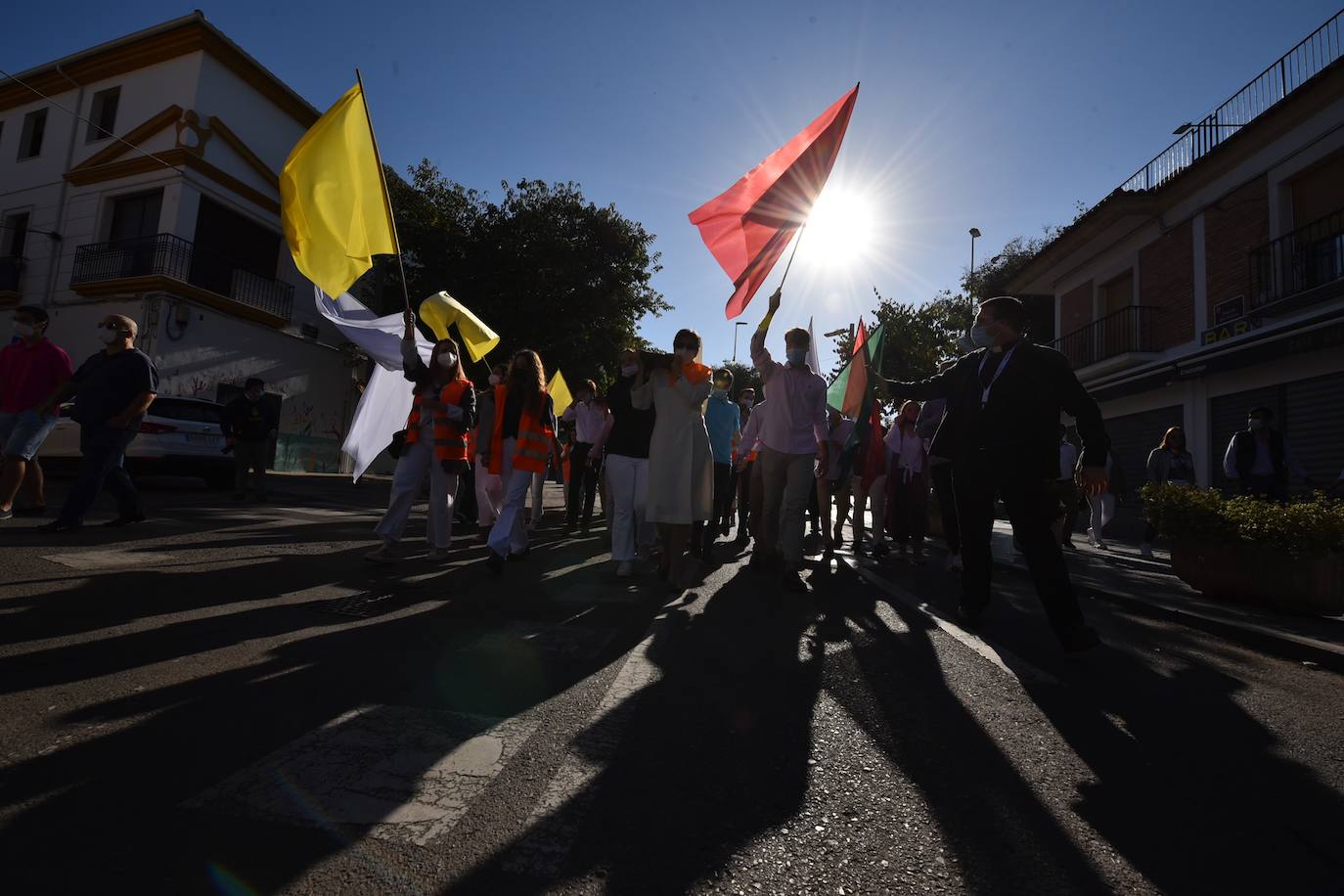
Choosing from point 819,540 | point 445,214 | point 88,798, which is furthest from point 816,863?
point 445,214

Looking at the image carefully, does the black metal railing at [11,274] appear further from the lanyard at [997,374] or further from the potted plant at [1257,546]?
the potted plant at [1257,546]

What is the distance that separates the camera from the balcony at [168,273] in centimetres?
2020

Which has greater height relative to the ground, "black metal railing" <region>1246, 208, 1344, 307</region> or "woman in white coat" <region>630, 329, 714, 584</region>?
"black metal railing" <region>1246, 208, 1344, 307</region>

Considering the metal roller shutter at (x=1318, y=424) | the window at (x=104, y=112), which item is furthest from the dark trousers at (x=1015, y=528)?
the window at (x=104, y=112)

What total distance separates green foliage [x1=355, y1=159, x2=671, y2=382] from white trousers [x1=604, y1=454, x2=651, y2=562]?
20397 millimetres

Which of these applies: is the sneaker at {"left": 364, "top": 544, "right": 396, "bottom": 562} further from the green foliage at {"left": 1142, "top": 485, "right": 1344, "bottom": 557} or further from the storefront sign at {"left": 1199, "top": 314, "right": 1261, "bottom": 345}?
the storefront sign at {"left": 1199, "top": 314, "right": 1261, "bottom": 345}

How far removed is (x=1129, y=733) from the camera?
269 centimetres

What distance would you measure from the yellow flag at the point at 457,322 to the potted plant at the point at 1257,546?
701cm

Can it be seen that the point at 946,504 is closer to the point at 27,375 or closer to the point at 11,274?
the point at 27,375

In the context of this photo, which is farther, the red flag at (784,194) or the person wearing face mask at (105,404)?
the red flag at (784,194)

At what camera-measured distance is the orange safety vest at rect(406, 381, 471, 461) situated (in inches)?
229

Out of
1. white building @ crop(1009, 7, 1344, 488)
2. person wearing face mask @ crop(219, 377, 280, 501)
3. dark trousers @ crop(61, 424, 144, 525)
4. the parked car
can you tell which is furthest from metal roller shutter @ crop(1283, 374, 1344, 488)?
the parked car

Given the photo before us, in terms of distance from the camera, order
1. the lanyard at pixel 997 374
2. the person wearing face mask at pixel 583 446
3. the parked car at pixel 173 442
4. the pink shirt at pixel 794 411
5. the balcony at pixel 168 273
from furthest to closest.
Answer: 1. the balcony at pixel 168 273
2. the parked car at pixel 173 442
3. the person wearing face mask at pixel 583 446
4. the pink shirt at pixel 794 411
5. the lanyard at pixel 997 374

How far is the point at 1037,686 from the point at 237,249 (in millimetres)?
25977
